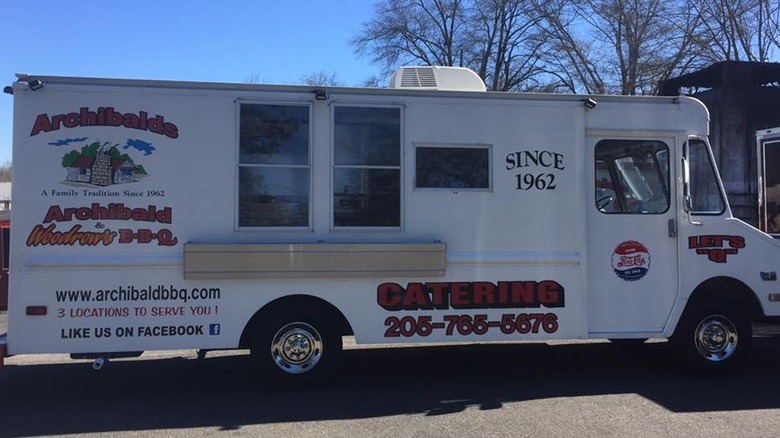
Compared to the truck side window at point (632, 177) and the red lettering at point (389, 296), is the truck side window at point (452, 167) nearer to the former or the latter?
the red lettering at point (389, 296)

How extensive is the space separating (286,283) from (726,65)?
14544 millimetres

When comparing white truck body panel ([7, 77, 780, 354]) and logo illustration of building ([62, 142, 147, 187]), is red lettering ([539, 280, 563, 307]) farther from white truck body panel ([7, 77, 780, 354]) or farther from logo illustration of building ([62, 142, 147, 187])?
logo illustration of building ([62, 142, 147, 187])

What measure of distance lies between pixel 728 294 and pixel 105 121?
6.30 metres

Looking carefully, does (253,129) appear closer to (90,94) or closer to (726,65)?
(90,94)

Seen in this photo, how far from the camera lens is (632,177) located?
6398 mm

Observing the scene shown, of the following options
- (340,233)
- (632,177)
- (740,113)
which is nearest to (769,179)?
(632,177)

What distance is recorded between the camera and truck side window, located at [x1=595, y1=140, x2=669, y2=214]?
6.37 meters

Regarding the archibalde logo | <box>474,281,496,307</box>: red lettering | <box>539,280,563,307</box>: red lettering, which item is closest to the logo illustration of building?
the archibalde logo

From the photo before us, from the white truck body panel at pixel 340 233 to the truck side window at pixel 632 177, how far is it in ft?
0.24

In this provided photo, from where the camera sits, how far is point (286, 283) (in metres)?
5.72

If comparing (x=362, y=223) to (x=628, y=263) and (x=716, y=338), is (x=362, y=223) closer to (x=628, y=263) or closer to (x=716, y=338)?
(x=628, y=263)

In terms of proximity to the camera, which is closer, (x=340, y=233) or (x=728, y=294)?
(x=340, y=233)

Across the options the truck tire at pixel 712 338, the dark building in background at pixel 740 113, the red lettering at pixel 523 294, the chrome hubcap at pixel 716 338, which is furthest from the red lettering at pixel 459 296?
the dark building in background at pixel 740 113

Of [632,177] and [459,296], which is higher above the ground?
[632,177]
